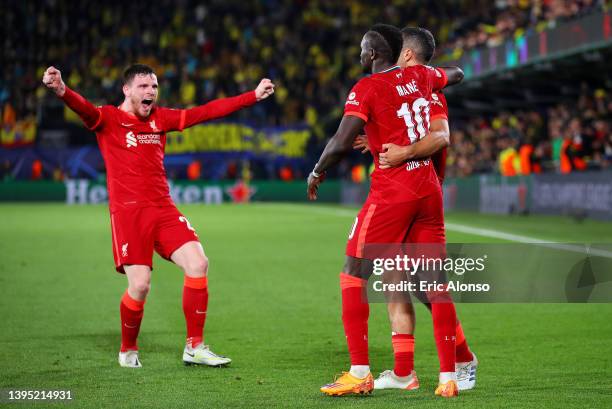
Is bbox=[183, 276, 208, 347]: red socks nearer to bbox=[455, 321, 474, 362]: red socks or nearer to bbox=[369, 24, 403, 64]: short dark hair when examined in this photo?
bbox=[455, 321, 474, 362]: red socks

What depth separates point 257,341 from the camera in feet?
29.2

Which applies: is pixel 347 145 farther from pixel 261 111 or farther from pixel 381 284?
pixel 261 111

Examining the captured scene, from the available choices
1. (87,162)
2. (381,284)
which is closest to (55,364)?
(381,284)

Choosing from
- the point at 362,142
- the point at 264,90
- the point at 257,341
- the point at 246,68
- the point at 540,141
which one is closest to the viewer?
the point at 362,142

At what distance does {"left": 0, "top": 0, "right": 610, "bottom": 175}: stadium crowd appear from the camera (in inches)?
1800

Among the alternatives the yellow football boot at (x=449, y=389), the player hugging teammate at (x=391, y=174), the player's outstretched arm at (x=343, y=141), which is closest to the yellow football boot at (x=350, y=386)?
the player hugging teammate at (x=391, y=174)

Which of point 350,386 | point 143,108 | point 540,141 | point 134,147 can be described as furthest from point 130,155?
point 540,141

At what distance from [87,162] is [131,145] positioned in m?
38.2

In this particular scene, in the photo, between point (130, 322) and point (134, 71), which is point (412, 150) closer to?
point (134, 71)

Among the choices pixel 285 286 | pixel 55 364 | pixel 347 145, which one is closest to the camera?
pixel 347 145

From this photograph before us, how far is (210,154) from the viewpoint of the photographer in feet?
154

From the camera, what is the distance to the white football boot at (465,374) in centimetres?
657

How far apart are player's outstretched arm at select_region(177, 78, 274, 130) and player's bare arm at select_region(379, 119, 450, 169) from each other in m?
1.65

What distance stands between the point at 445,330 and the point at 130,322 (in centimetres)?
253
